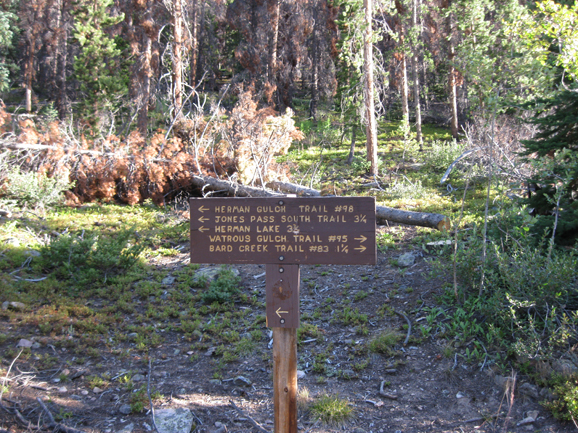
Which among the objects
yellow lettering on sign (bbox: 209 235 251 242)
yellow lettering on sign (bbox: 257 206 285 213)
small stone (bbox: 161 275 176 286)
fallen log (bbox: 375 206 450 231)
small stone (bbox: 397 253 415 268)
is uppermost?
yellow lettering on sign (bbox: 257 206 285 213)

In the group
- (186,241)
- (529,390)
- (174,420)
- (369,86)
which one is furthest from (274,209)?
(369,86)

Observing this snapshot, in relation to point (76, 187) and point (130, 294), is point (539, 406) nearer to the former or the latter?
point (130, 294)

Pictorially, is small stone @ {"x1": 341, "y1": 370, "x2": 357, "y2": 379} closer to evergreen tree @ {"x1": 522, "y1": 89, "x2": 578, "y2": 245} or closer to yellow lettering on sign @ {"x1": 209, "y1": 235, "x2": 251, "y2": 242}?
yellow lettering on sign @ {"x1": 209, "y1": 235, "x2": 251, "y2": 242}

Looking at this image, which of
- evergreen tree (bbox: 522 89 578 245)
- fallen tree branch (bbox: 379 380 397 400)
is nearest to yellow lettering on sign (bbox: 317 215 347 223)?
fallen tree branch (bbox: 379 380 397 400)

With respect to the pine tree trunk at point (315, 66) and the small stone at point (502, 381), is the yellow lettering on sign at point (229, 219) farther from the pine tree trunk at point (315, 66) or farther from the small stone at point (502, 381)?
the pine tree trunk at point (315, 66)

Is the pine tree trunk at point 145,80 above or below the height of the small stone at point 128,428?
above

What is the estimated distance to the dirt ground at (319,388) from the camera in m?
3.78

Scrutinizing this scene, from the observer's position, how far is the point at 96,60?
68.7 ft

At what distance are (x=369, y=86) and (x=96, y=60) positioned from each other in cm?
1395

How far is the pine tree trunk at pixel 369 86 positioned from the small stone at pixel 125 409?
12.5 metres

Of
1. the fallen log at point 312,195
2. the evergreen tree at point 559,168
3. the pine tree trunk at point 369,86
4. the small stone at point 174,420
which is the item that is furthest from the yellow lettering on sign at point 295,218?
the pine tree trunk at point 369,86

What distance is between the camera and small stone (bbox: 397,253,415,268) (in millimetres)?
7171

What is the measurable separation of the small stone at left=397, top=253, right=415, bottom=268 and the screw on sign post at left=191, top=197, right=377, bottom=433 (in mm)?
4423

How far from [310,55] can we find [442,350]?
1019 inches
